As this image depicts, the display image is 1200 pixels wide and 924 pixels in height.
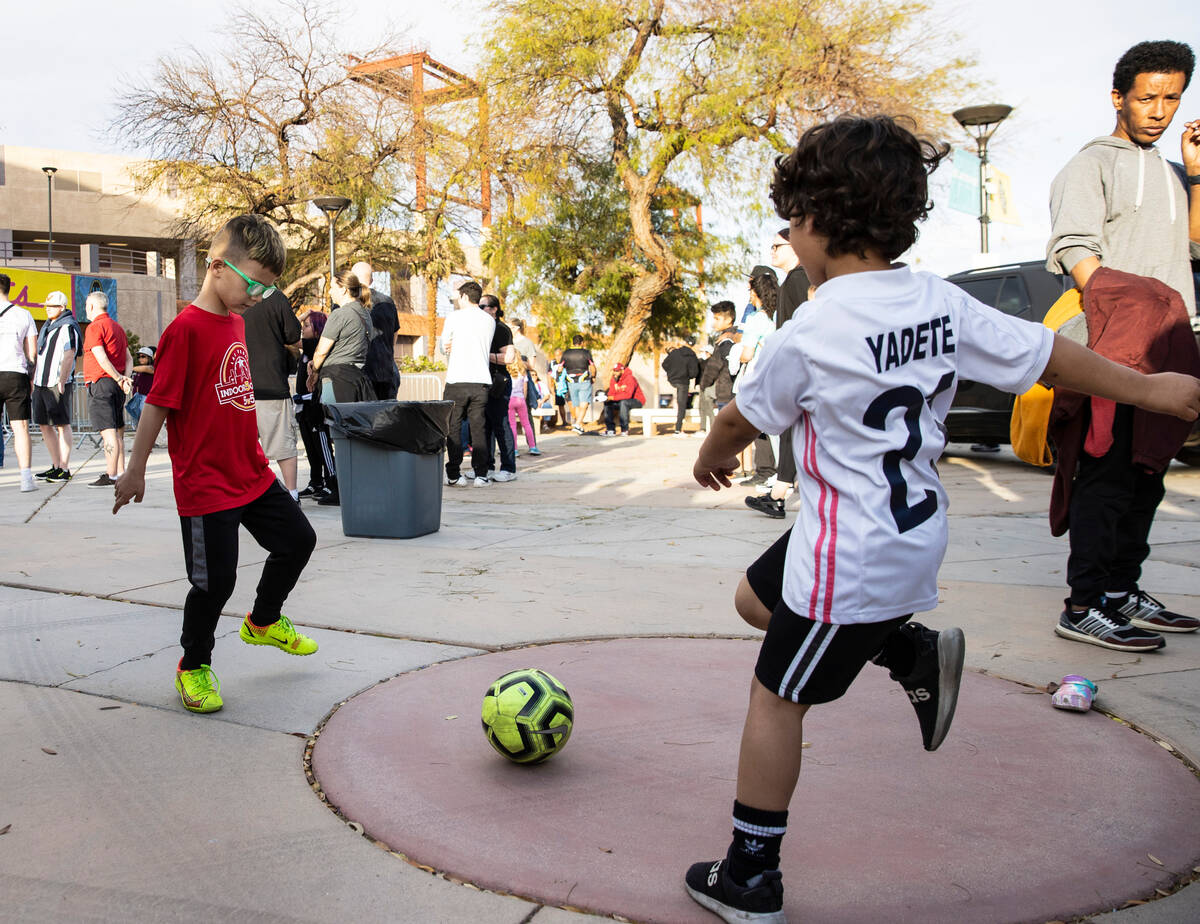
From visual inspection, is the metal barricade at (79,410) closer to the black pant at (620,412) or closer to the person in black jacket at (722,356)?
the black pant at (620,412)

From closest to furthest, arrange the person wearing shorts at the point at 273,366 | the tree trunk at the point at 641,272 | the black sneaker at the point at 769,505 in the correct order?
the black sneaker at the point at 769,505, the person wearing shorts at the point at 273,366, the tree trunk at the point at 641,272

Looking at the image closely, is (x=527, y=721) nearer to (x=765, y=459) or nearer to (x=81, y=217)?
(x=765, y=459)

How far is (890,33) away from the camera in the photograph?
19.8 metres

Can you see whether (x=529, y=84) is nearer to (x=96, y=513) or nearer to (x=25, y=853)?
(x=96, y=513)

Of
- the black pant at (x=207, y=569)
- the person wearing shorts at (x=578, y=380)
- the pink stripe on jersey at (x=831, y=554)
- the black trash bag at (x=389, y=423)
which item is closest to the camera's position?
the pink stripe on jersey at (x=831, y=554)

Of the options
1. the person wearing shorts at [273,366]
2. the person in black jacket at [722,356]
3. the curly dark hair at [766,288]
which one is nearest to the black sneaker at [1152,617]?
the curly dark hair at [766,288]

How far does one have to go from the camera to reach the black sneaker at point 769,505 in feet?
23.9

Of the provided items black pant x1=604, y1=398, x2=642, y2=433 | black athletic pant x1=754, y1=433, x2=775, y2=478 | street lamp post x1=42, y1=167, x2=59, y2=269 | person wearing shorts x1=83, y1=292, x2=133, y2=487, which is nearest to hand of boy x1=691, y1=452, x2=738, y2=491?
black athletic pant x1=754, y1=433, x2=775, y2=478

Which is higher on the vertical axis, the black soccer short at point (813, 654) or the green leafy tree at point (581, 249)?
the green leafy tree at point (581, 249)

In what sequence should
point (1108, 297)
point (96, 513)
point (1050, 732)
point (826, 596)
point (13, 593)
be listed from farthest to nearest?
1. point (96, 513)
2. point (13, 593)
3. point (1108, 297)
4. point (1050, 732)
5. point (826, 596)

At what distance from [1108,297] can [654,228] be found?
20.6 m

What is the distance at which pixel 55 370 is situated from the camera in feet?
31.3

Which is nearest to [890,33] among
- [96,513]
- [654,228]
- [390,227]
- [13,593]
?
[654,228]

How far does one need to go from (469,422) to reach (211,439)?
6.26 meters
